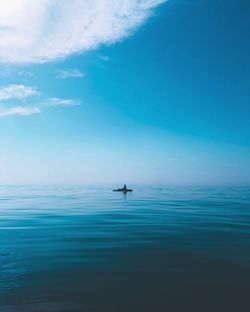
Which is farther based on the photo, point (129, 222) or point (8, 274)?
point (129, 222)

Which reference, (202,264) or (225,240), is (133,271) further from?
(225,240)

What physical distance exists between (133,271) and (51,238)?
678cm

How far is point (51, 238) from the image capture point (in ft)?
49.8

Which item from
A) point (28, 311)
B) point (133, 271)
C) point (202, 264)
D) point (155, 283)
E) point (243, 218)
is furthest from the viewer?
point (243, 218)

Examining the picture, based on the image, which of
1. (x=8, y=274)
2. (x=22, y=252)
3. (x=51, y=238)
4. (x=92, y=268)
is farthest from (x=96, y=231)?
(x=8, y=274)

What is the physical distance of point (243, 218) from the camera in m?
22.6

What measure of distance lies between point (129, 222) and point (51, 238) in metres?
7.00

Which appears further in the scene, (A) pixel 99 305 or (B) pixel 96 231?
(B) pixel 96 231

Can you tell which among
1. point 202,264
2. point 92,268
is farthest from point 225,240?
point 92,268

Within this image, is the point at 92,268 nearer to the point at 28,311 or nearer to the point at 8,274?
the point at 8,274

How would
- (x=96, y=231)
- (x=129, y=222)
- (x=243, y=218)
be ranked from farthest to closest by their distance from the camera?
(x=243, y=218) → (x=129, y=222) → (x=96, y=231)

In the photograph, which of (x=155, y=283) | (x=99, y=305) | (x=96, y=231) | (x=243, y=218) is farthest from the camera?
(x=243, y=218)

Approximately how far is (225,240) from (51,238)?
9260 millimetres

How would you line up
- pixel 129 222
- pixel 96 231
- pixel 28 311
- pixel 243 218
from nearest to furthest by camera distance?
pixel 28 311 → pixel 96 231 → pixel 129 222 → pixel 243 218
